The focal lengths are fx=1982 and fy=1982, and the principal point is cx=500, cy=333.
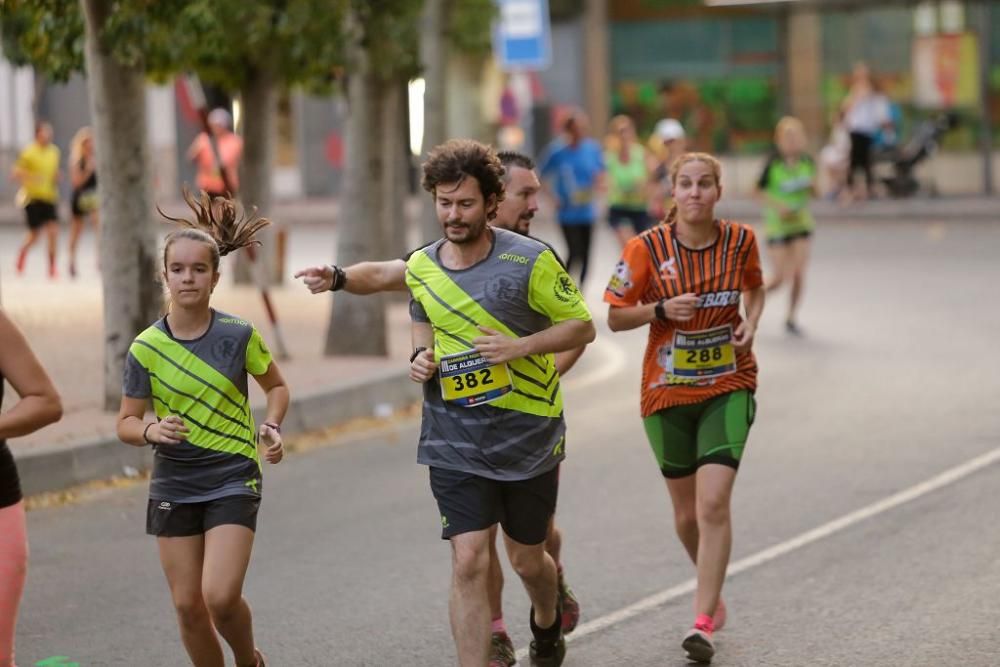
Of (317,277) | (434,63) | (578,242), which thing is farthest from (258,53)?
(317,277)

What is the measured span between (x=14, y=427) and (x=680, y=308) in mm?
2778

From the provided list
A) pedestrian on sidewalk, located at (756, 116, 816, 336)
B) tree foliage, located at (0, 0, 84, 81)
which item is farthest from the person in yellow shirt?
tree foliage, located at (0, 0, 84, 81)

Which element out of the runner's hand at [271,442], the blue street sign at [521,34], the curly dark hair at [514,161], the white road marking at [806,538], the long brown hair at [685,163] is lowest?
the white road marking at [806,538]

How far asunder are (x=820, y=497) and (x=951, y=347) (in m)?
6.11

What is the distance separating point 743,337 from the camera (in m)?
7.11

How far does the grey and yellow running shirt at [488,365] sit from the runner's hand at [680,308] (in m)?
0.95

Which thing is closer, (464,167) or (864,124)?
(464,167)

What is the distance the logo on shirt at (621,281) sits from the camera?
7203mm

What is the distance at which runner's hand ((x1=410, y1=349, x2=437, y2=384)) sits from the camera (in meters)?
5.97

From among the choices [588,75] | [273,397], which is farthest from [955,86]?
[273,397]

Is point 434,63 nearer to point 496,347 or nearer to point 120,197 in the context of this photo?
point 120,197

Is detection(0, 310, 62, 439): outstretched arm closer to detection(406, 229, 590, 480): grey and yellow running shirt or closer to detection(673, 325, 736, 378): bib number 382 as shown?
detection(406, 229, 590, 480): grey and yellow running shirt

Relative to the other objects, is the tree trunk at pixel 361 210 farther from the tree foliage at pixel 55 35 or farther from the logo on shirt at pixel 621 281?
the logo on shirt at pixel 621 281

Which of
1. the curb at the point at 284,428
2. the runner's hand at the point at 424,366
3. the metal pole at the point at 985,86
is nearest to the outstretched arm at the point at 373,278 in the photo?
the runner's hand at the point at 424,366
